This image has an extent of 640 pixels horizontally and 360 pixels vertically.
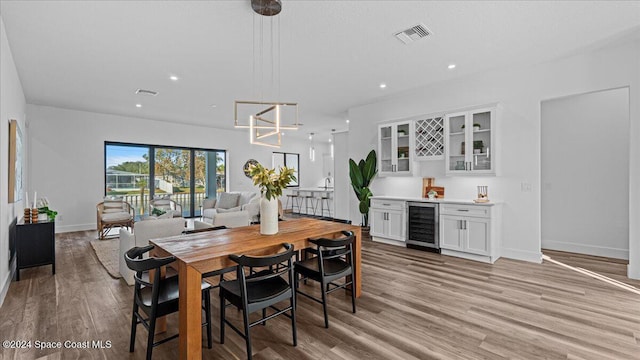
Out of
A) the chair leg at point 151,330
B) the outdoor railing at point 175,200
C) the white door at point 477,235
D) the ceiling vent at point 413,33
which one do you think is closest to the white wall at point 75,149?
the outdoor railing at point 175,200

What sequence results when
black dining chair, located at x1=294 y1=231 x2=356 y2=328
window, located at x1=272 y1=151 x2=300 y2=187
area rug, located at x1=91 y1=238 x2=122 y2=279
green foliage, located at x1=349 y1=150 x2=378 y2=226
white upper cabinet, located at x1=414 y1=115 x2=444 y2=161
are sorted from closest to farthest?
1. black dining chair, located at x1=294 y1=231 x2=356 y2=328
2. area rug, located at x1=91 y1=238 x2=122 y2=279
3. white upper cabinet, located at x1=414 y1=115 x2=444 y2=161
4. green foliage, located at x1=349 y1=150 x2=378 y2=226
5. window, located at x1=272 y1=151 x2=300 y2=187

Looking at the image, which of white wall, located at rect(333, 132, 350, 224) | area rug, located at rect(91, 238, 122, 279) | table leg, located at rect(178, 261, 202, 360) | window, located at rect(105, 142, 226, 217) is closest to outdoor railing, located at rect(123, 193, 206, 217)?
window, located at rect(105, 142, 226, 217)

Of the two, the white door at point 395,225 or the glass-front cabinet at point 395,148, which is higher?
the glass-front cabinet at point 395,148

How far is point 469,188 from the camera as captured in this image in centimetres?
494

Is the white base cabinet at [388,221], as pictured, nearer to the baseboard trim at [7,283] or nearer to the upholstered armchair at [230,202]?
the upholstered armchair at [230,202]

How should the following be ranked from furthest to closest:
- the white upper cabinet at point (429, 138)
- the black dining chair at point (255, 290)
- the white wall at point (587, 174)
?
the white upper cabinet at point (429, 138) → the white wall at point (587, 174) → the black dining chair at point (255, 290)

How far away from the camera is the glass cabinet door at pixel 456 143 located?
4762 mm

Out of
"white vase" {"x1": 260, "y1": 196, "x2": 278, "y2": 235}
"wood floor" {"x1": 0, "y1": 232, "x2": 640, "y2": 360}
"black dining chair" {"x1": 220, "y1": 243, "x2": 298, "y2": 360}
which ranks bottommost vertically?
"wood floor" {"x1": 0, "y1": 232, "x2": 640, "y2": 360}

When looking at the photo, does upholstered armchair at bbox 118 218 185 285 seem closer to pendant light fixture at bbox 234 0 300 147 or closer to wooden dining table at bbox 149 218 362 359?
wooden dining table at bbox 149 218 362 359

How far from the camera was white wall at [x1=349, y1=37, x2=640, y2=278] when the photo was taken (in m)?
3.64

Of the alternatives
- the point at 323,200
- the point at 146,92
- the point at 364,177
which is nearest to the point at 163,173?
the point at 146,92

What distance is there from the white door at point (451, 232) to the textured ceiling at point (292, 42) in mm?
2335

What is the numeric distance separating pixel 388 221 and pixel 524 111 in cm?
278

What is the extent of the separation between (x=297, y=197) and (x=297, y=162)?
67.9 inches
